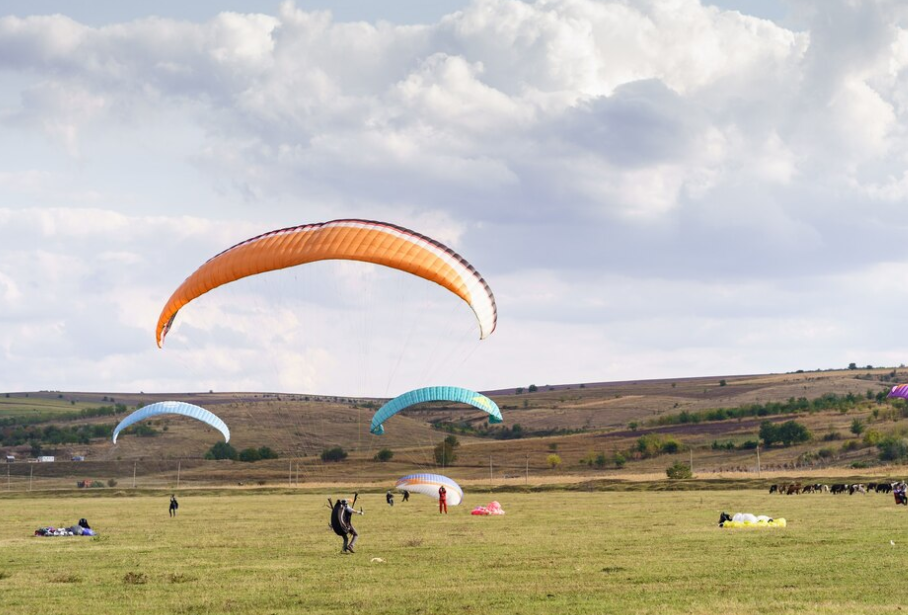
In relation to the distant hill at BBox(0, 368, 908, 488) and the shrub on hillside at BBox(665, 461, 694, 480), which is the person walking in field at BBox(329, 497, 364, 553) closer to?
the shrub on hillside at BBox(665, 461, 694, 480)

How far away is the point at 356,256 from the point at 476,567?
8.01 m

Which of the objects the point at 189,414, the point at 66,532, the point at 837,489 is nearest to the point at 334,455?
the point at 189,414

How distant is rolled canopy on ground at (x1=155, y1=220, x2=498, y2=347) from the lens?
993 inches

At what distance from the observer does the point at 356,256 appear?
82.7 feet

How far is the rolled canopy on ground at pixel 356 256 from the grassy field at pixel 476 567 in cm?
639

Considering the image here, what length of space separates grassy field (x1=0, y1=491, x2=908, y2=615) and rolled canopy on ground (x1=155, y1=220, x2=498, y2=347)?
6.39 m

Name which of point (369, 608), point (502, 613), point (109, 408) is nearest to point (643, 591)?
point (502, 613)

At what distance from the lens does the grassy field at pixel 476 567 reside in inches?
656

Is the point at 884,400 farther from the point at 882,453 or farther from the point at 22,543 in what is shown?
the point at 22,543

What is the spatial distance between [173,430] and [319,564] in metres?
123

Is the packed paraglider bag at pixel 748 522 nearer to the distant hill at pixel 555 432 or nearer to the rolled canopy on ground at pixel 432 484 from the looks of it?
the rolled canopy on ground at pixel 432 484

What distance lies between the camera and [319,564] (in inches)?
886

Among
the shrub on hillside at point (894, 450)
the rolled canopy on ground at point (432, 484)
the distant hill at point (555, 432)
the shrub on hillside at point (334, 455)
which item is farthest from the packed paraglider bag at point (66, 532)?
the shrub on hillside at point (334, 455)

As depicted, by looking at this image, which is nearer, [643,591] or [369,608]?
[369,608]
